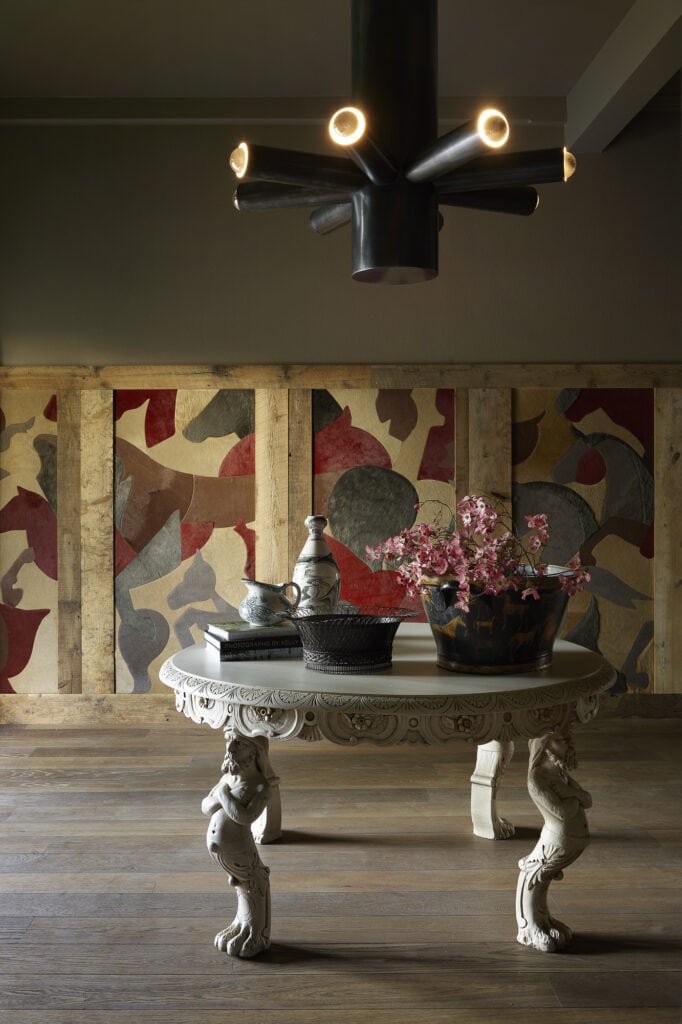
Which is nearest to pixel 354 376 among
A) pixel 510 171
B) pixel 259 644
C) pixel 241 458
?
pixel 241 458

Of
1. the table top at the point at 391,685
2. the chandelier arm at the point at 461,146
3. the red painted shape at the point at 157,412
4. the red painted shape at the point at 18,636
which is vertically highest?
the chandelier arm at the point at 461,146

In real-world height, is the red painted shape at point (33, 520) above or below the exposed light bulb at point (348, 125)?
below

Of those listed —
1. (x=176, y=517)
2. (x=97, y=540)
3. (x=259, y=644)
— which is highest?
(x=176, y=517)

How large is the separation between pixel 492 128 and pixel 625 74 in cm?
233

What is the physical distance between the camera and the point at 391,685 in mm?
2123

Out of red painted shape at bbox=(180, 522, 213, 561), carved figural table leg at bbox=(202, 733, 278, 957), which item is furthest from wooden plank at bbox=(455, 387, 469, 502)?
carved figural table leg at bbox=(202, 733, 278, 957)

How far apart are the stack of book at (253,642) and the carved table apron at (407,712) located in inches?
1.4

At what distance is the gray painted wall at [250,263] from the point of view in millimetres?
4559

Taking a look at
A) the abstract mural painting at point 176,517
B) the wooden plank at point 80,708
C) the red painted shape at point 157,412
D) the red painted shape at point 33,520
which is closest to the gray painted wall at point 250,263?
the red painted shape at point 157,412

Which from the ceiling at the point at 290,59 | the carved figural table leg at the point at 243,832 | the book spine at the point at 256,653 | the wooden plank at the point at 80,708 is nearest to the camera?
the carved figural table leg at the point at 243,832

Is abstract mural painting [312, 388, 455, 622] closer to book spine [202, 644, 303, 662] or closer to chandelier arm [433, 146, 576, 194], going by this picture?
book spine [202, 644, 303, 662]

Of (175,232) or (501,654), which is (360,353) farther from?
(501,654)

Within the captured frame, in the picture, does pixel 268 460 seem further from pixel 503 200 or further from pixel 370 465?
pixel 503 200

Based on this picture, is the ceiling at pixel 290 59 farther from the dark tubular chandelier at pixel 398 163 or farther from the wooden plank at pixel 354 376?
the dark tubular chandelier at pixel 398 163
